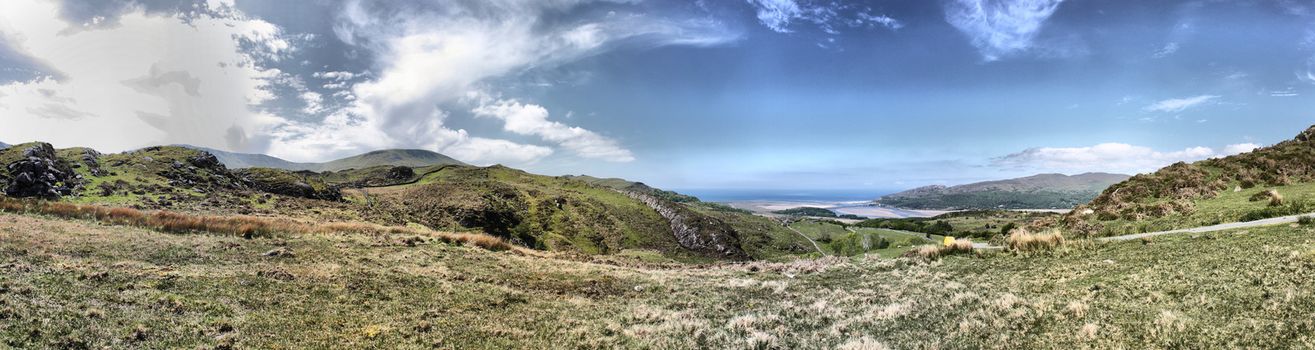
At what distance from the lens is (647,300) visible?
1759 cm

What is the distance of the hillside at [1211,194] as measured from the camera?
16.4 meters

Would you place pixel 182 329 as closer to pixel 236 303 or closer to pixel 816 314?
pixel 236 303

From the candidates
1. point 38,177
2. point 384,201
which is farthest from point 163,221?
point 384,201

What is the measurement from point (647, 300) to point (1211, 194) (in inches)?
899

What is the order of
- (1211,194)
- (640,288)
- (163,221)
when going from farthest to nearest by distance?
(163,221)
(640,288)
(1211,194)

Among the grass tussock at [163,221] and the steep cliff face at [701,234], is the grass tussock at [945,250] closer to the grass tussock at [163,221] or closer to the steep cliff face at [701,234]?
the grass tussock at [163,221]

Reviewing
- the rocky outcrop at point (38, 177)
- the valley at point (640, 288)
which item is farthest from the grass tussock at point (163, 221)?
the rocky outcrop at point (38, 177)

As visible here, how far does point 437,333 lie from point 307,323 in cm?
309

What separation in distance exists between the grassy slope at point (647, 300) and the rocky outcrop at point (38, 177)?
2303 cm

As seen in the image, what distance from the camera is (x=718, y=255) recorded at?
64562 mm

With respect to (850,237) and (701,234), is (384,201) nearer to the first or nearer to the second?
(701,234)

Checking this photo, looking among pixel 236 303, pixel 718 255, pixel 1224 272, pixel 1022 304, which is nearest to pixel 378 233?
pixel 236 303

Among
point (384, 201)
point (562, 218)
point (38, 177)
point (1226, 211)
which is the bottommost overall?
point (562, 218)

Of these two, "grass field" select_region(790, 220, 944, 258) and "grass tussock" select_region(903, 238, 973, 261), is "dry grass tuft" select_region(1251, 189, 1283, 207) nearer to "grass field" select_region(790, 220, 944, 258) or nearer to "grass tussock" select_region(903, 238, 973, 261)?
"grass tussock" select_region(903, 238, 973, 261)
